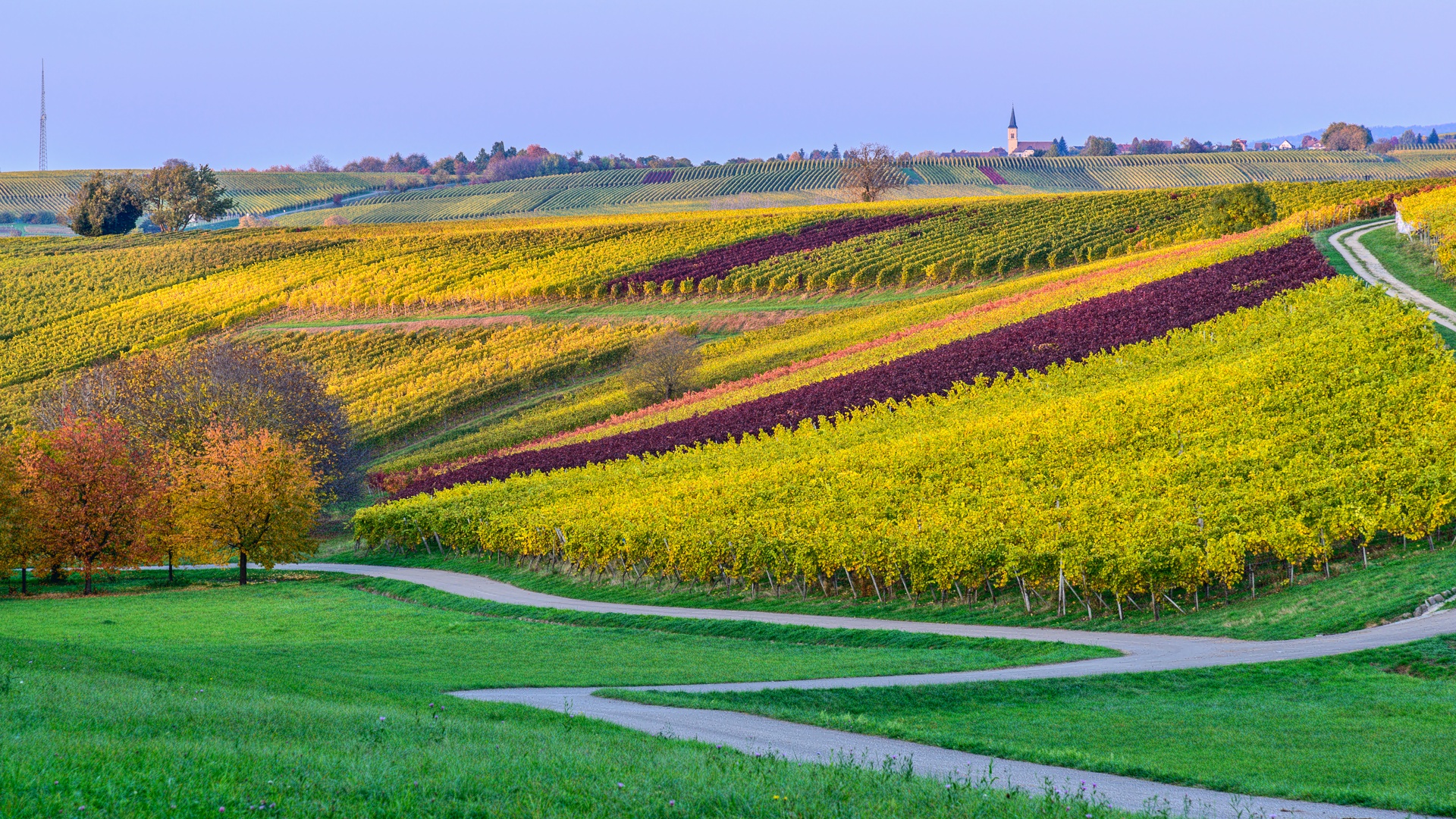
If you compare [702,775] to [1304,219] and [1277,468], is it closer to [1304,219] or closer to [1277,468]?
[1277,468]

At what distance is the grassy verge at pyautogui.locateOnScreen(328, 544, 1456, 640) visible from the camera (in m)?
21.1

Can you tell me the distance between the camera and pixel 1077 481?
98.2ft

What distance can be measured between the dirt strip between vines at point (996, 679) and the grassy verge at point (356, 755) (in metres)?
1.14

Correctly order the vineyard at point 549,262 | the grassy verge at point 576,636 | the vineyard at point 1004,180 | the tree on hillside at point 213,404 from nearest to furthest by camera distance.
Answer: the grassy verge at point 576,636 → the tree on hillside at point 213,404 → the vineyard at point 549,262 → the vineyard at point 1004,180

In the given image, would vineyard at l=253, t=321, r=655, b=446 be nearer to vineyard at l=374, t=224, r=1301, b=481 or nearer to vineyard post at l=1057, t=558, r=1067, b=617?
vineyard at l=374, t=224, r=1301, b=481

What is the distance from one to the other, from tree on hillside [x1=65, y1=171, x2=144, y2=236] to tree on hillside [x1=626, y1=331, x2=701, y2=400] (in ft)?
355

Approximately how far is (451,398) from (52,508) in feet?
108

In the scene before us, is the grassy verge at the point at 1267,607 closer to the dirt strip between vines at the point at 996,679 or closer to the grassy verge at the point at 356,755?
the dirt strip between vines at the point at 996,679

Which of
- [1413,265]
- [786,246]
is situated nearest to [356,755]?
[1413,265]

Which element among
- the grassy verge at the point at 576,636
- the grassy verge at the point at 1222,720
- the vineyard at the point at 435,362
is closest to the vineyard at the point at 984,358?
the grassy verge at the point at 576,636

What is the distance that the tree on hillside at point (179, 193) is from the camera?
146500 mm

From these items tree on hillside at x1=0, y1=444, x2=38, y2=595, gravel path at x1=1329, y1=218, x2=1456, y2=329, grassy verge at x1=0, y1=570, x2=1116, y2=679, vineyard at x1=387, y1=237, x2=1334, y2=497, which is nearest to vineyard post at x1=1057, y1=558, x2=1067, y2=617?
grassy verge at x1=0, y1=570, x2=1116, y2=679

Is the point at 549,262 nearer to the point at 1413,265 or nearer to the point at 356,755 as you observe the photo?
the point at 1413,265

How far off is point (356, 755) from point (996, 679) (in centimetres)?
1151
